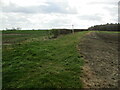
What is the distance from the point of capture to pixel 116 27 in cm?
3384

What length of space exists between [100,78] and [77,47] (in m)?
5.32

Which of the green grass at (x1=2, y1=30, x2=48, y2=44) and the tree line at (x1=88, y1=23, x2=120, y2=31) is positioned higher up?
the tree line at (x1=88, y1=23, x2=120, y2=31)

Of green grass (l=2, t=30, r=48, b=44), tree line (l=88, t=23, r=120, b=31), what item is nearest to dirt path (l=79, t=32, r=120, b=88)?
green grass (l=2, t=30, r=48, b=44)

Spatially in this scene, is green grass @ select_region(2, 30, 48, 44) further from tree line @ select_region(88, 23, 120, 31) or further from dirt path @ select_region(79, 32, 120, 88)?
tree line @ select_region(88, 23, 120, 31)

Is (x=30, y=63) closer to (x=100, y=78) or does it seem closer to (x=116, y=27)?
(x=100, y=78)

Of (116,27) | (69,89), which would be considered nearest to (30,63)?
(69,89)

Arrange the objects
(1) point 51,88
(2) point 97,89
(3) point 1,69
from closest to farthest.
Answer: (1) point 51,88 → (2) point 97,89 → (3) point 1,69

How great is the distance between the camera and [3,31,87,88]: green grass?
826 cm

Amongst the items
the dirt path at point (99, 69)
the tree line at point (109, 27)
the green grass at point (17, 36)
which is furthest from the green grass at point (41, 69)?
the tree line at point (109, 27)

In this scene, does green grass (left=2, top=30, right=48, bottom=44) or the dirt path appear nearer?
the dirt path

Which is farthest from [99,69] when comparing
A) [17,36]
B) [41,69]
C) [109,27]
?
[109,27]

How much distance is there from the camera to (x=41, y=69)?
32.6 feet

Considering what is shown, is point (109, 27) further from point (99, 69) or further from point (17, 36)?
point (99, 69)

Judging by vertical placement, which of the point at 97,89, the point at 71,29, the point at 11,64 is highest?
the point at 71,29
